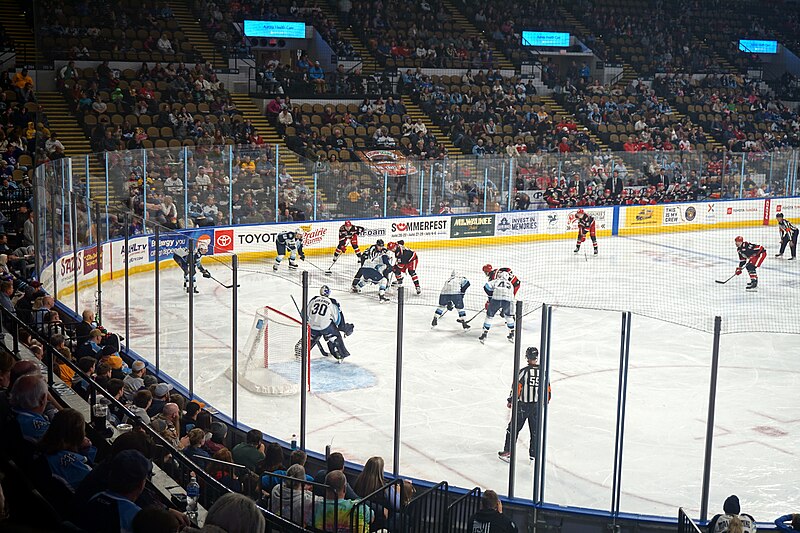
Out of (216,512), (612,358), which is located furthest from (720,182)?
(216,512)

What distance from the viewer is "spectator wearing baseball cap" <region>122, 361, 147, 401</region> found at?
27.6 feet

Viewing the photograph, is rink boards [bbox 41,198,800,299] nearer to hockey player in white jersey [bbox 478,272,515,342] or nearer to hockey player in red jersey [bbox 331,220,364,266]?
hockey player in red jersey [bbox 331,220,364,266]

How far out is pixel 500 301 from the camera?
13.2 meters

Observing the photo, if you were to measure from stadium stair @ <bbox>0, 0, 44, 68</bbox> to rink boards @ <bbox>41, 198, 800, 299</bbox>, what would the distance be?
28.6 feet

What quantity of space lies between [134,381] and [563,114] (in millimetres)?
23813

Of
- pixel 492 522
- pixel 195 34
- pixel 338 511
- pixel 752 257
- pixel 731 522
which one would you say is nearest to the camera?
pixel 338 511

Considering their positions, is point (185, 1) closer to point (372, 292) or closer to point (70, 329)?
point (372, 292)

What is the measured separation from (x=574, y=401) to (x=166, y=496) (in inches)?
250

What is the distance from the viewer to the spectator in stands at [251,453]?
7.06 meters

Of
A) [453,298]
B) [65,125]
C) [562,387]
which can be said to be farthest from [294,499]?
[65,125]

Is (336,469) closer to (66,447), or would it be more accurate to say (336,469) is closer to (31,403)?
(31,403)

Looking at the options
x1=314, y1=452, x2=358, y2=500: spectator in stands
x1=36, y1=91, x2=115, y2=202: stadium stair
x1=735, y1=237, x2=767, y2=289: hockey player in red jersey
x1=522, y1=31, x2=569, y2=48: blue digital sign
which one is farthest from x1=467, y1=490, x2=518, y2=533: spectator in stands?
x1=522, y1=31, x2=569, y2=48: blue digital sign

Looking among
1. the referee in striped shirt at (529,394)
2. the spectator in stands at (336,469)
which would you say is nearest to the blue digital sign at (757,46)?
the referee in striped shirt at (529,394)

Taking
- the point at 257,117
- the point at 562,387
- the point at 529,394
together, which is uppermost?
the point at 257,117
